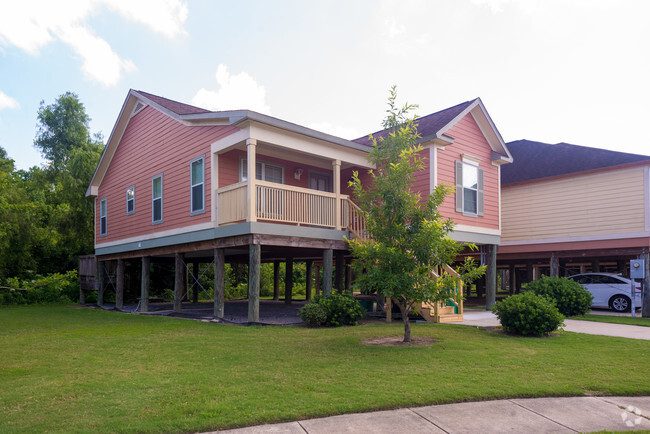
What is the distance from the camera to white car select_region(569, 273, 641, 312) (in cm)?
1673

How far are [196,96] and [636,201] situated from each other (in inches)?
1767

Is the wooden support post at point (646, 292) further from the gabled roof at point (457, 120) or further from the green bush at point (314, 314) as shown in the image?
the green bush at point (314, 314)

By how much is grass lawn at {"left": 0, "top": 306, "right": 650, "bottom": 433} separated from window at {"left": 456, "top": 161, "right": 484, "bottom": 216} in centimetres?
579

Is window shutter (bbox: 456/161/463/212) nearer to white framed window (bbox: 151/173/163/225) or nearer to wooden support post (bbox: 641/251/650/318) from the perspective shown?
wooden support post (bbox: 641/251/650/318)

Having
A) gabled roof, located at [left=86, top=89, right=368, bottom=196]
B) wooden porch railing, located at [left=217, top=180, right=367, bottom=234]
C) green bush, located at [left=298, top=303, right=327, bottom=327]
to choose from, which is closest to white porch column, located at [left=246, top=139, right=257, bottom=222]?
wooden porch railing, located at [left=217, top=180, right=367, bottom=234]

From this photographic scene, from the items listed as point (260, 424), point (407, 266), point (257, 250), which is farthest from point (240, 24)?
point (260, 424)

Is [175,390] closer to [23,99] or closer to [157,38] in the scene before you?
[157,38]

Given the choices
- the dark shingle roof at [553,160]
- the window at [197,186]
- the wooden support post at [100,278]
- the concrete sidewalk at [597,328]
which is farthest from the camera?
the wooden support post at [100,278]

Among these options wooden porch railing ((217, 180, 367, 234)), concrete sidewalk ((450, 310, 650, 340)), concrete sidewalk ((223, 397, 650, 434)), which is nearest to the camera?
concrete sidewalk ((223, 397, 650, 434))

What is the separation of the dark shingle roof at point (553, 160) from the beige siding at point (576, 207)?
0.39 m

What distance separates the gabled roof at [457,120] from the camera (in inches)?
550

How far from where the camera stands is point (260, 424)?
4.57m

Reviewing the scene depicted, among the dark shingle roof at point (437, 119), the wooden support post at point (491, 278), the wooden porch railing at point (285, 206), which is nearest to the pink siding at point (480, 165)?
the dark shingle roof at point (437, 119)

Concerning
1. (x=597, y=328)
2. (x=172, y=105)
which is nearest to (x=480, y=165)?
(x=597, y=328)
